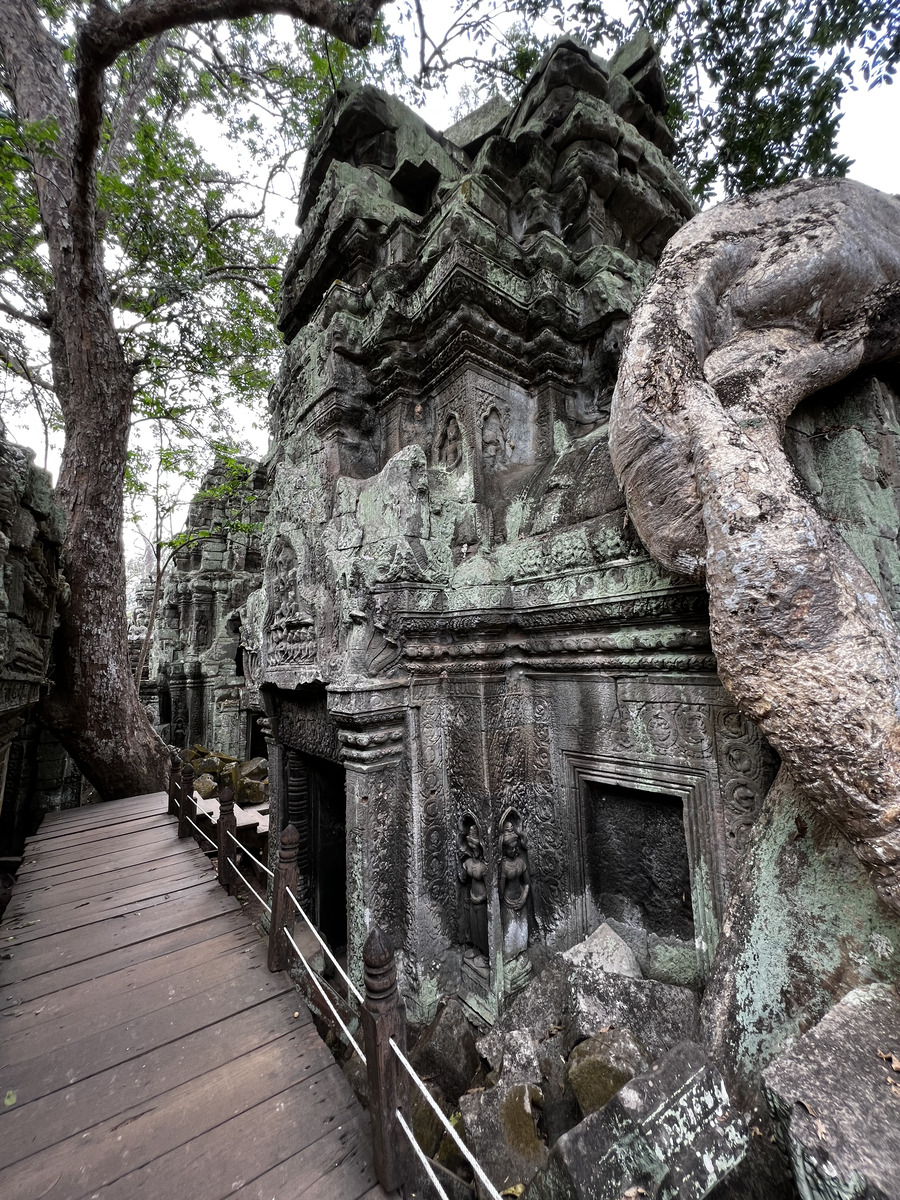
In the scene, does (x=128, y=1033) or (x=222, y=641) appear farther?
(x=222, y=641)

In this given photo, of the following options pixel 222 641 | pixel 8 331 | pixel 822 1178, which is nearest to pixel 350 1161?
pixel 822 1178

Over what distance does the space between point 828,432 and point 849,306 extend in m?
0.49

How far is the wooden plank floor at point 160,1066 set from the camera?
1.59 meters

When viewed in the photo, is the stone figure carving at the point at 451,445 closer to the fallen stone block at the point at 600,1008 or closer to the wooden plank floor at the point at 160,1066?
the fallen stone block at the point at 600,1008

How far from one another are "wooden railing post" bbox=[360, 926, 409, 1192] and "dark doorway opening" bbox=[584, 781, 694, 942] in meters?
1.48

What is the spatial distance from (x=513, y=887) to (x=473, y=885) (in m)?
0.24

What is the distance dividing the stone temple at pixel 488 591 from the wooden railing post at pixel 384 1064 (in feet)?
4.32

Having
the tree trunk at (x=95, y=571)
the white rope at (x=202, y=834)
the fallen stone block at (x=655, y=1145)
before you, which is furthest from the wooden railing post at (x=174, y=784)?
the fallen stone block at (x=655, y=1145)

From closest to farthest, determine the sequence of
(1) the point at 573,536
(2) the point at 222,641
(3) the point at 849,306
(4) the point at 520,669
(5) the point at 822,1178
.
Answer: (5) the point at 822,1178, (3) the point at 849,306, (1) the point at 573,536, (4) the point at 520,669, (2) the point at 222,641

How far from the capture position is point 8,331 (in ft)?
24.9

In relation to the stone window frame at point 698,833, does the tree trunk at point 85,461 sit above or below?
above

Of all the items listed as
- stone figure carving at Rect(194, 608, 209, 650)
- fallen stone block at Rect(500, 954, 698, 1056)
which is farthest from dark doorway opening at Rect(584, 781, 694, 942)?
stone figure carving at Rect(194, 608, 209, 650)

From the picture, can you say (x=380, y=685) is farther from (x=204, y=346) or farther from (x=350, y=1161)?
(x=204, y=346)

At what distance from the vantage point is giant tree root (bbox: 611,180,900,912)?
52.4 inches
